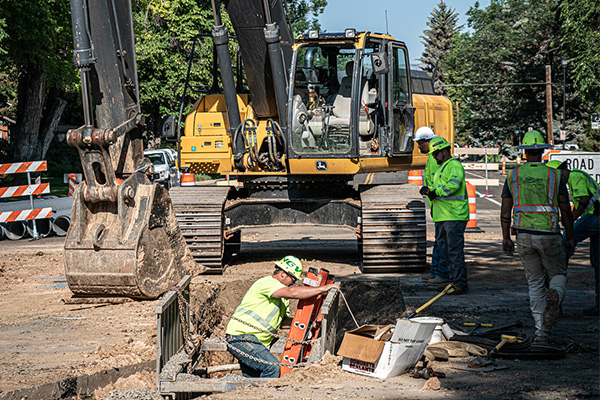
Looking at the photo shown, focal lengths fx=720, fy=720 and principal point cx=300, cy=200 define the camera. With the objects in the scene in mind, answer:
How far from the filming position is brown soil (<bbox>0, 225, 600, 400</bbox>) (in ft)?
18.8

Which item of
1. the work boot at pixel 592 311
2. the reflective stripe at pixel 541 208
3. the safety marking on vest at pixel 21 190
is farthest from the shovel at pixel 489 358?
the safety marking on vest at pixel 21 190

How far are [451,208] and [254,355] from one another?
3.83m

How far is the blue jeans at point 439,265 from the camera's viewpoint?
10.0 m

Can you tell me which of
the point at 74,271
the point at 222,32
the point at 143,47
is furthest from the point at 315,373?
the point at 143,47

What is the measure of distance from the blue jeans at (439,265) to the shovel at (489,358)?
10.5 feet

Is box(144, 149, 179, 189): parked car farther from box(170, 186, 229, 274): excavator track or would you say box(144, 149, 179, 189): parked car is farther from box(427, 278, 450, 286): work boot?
box(427, 278, 450, 286): work boot

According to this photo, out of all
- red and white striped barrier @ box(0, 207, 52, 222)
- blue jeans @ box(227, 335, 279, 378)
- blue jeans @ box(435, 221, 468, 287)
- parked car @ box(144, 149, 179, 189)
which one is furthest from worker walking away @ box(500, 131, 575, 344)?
parked car @ box(144, 149, 179, 189)

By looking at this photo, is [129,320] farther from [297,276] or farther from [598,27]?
[598,27]

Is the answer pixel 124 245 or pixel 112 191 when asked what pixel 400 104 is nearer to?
pixel 112 191

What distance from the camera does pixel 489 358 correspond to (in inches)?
253

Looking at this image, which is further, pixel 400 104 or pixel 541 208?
pixel 400 104

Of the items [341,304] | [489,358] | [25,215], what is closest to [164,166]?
[25,215]

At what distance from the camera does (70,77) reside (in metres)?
25.7

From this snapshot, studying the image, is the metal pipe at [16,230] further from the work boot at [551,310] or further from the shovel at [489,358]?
the work boot at [551,310]
